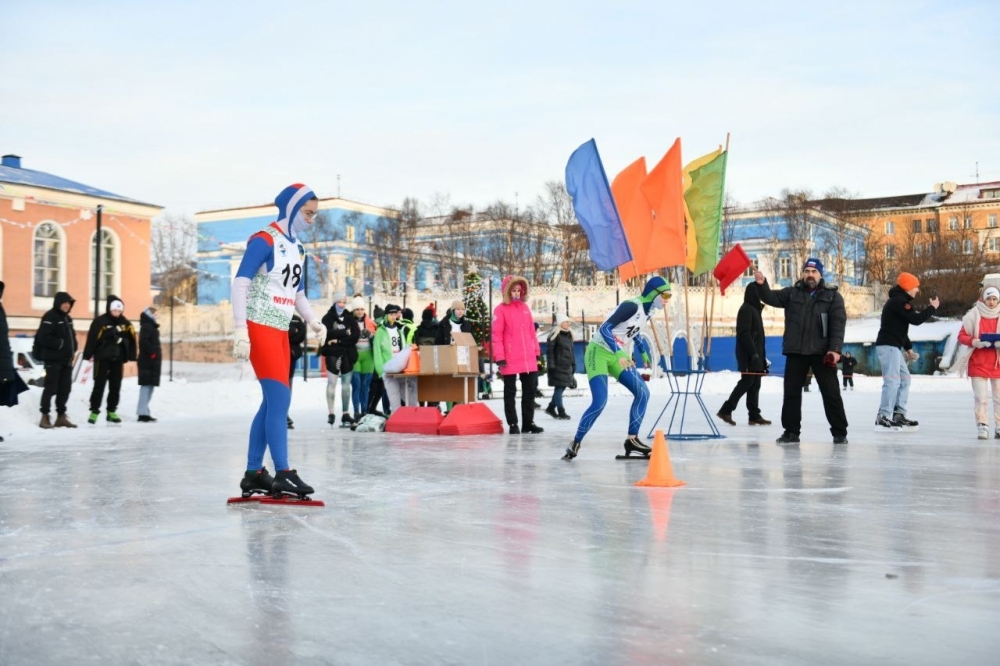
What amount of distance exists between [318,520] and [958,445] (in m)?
7.71

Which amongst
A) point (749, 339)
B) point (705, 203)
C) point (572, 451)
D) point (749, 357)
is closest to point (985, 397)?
point (749, 357)

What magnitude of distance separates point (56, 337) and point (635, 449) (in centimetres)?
933

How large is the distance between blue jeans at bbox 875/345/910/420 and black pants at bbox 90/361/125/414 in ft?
36.2

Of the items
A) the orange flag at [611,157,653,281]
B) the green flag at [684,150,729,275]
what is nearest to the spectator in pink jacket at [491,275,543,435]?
the orange flag at [611,157,653,281]

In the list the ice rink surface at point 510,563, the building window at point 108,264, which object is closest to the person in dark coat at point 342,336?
the ice rink surface at point 510,563

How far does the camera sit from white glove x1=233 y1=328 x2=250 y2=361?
6.48 m

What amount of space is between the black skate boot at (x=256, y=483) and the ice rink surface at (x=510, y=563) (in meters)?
0.25

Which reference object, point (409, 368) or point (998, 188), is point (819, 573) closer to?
point (409, 368)

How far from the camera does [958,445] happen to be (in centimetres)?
1102

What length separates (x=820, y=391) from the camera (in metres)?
11.3

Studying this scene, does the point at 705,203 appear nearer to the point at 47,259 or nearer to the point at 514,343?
the point at 514,343

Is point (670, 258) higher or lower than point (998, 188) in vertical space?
lower

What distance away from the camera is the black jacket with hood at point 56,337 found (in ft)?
48.5

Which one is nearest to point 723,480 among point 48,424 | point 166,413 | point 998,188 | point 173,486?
point 173,486
